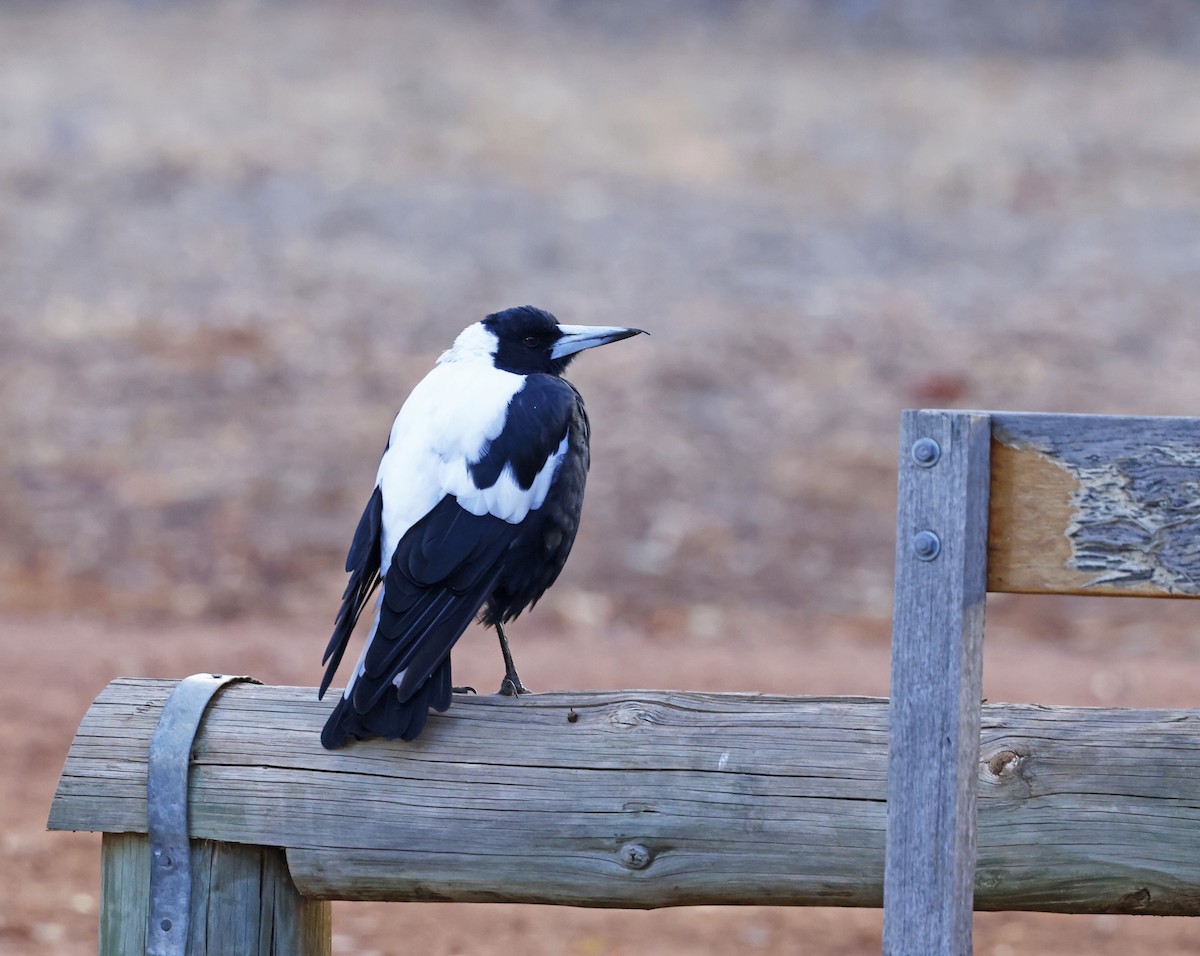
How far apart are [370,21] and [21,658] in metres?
10.1

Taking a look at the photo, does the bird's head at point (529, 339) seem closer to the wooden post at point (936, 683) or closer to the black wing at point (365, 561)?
the black wing at point (365, 561)

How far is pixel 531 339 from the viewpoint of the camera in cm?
329

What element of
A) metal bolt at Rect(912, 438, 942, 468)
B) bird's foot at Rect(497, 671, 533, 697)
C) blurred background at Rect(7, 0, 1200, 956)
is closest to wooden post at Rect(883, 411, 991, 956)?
metal bolt at Rect(912, 438, 942, 468)

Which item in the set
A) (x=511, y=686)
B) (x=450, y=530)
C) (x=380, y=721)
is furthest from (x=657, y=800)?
(x=511, y=686)

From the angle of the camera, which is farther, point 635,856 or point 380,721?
point 380,721

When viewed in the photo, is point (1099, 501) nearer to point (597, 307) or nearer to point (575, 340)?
point (575, 340)

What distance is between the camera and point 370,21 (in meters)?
14.9

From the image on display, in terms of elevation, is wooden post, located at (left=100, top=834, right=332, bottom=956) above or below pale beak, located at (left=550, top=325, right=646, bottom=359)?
below

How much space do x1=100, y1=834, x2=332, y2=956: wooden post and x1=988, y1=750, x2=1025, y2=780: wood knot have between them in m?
0.87

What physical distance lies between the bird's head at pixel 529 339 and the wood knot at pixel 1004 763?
5.13ft

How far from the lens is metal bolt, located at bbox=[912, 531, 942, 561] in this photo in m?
1.45

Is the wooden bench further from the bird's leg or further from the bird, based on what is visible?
the bird's leg

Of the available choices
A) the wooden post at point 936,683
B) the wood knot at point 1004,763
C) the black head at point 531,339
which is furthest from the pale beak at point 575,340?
the wooden post at point 936,683

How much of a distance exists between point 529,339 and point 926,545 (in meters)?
1.92
